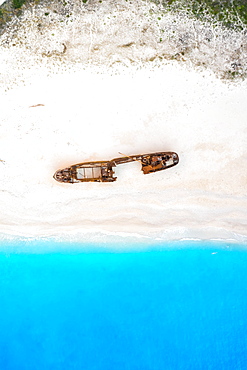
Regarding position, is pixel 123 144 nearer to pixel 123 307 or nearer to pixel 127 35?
pixel 127 35

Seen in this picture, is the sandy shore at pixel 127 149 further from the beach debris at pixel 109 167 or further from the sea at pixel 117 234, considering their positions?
the beach debris at pixel 109 167

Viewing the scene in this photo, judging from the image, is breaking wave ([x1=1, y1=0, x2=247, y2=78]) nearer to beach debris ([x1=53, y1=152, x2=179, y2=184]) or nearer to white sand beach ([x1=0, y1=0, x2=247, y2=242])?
white sand beach ([x1=0, y1=0, x2=247, y2=242])

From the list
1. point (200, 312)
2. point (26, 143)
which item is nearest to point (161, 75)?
point (26, 143)

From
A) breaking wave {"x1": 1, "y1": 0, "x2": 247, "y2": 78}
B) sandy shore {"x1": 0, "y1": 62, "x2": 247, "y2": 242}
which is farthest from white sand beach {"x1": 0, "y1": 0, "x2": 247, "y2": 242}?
breaking wave {"x1": 1, "y1": 0, "x2": 247, "y2": 78}

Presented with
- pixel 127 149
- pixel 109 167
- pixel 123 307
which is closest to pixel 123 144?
pixel 127 149

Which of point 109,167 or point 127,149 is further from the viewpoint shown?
point 127,149

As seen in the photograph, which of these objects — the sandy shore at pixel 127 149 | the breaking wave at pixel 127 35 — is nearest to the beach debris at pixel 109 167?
the sandy shore at pixel 127 149
